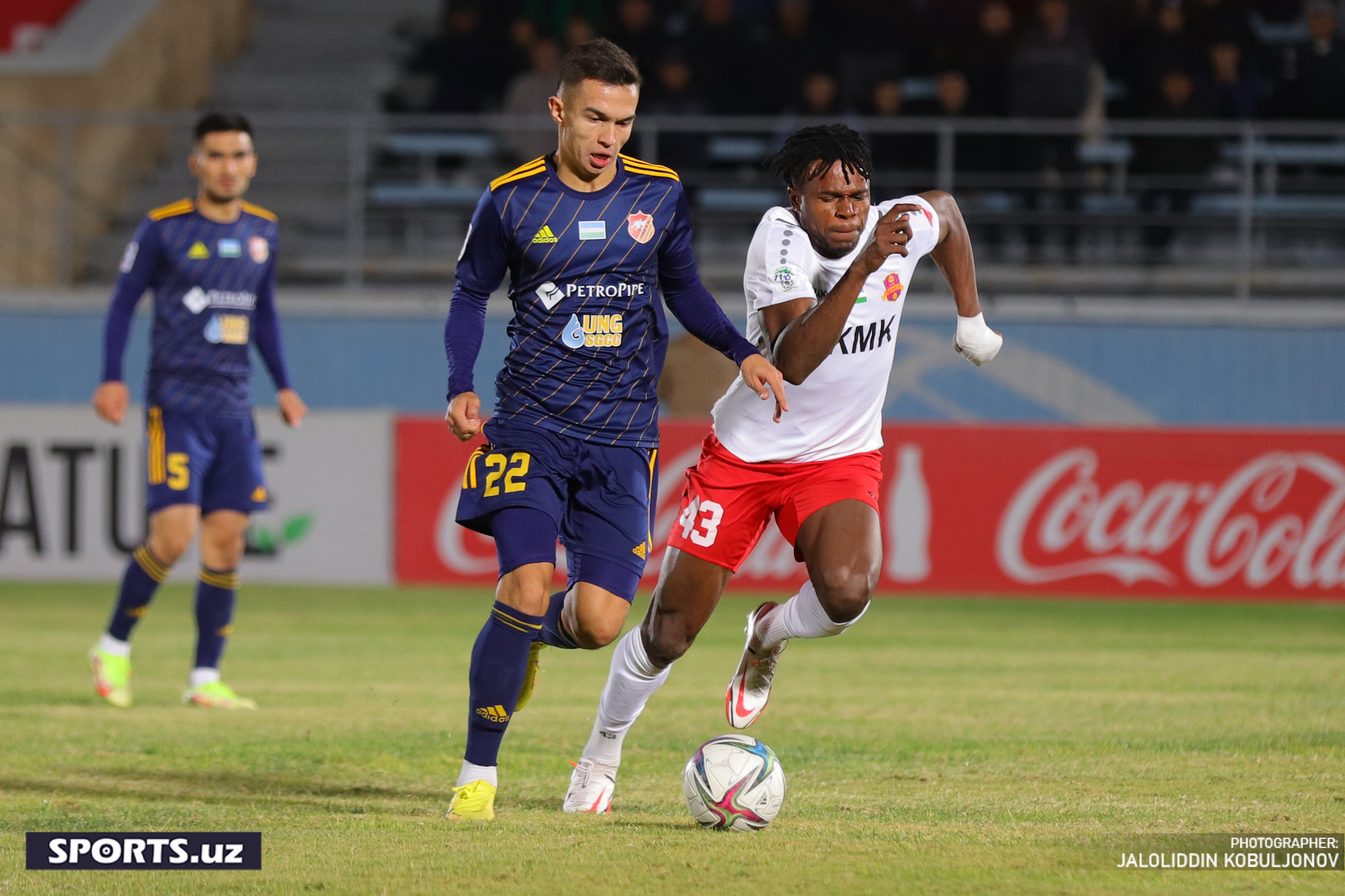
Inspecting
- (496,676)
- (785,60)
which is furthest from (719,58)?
(496,676)

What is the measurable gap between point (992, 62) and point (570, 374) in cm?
1091

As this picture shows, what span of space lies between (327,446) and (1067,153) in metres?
6.93

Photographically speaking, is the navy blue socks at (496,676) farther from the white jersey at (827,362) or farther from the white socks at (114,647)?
the white socks at (114,647)

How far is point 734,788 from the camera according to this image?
4871 mm

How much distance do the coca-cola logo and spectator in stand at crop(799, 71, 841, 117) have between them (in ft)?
13.5

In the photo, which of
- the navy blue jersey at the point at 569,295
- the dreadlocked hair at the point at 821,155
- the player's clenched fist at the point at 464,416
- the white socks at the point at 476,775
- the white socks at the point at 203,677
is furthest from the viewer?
the white socks at the point at 203,677

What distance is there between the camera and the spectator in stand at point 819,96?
14.6m

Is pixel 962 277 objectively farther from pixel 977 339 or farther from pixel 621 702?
pixel 621 702

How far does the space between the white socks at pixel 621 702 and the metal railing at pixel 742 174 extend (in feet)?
29.9

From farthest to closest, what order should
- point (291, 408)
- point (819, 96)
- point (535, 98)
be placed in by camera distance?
point (535, 98), point (819, 96), point (291, 408)

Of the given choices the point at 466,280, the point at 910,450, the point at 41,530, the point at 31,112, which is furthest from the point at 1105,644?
the point at 31,112

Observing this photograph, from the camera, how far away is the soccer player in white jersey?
529 cm

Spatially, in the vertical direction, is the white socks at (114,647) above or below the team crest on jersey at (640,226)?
below

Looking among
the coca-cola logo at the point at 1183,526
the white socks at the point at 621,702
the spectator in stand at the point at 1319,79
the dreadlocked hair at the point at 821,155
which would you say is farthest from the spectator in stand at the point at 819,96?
the white socks at the point at 621,702
